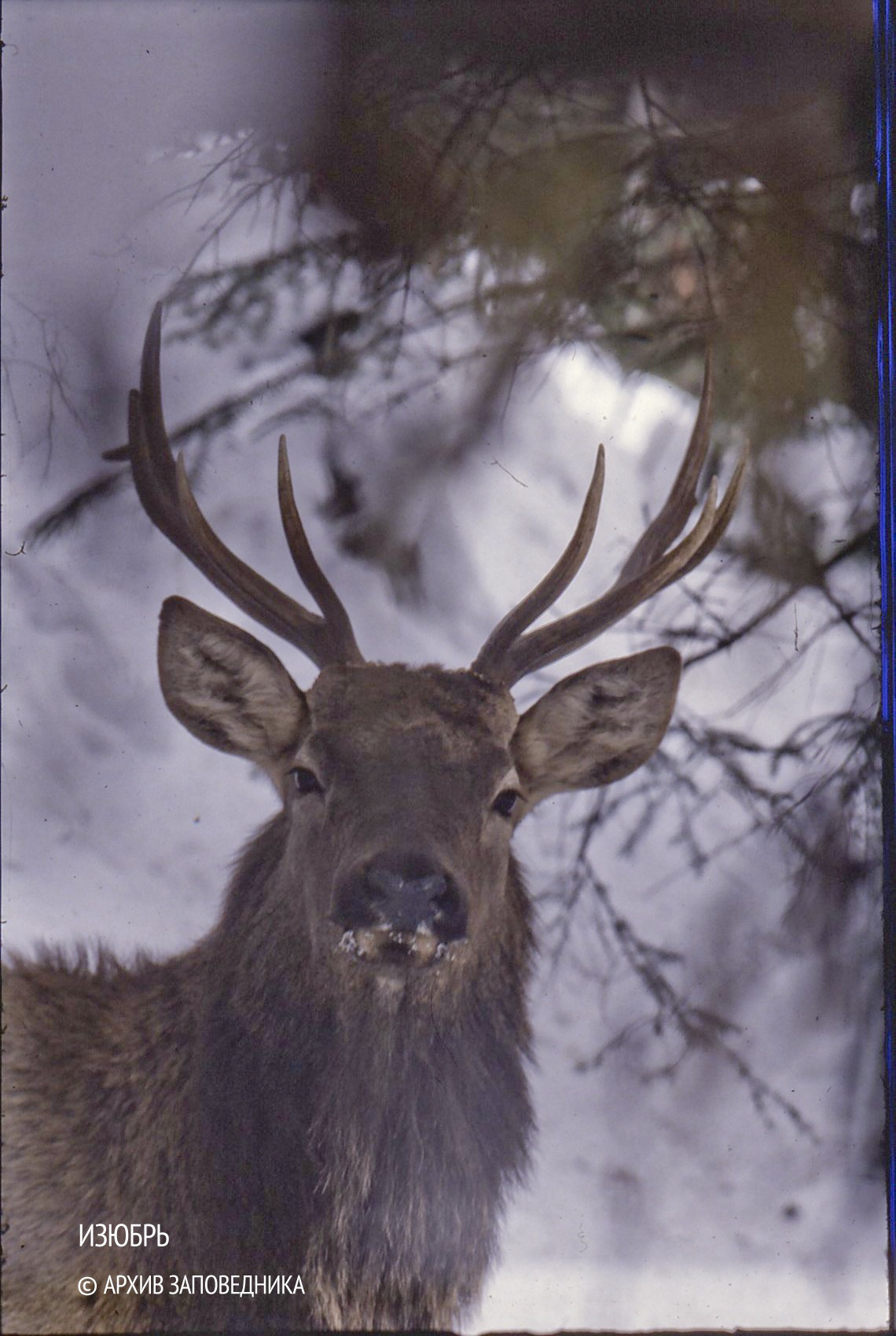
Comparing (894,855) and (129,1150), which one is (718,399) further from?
(129,1150)

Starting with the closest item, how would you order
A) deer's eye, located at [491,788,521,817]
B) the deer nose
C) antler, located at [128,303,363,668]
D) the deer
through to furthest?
the deer nose < the deer < deer's eye, located at [491,788,521,817] < antler, located at [128,303,363,668]

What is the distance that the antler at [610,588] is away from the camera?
3119mm

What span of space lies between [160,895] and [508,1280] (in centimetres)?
143

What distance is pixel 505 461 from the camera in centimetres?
339

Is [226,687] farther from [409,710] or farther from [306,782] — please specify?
[409,710]

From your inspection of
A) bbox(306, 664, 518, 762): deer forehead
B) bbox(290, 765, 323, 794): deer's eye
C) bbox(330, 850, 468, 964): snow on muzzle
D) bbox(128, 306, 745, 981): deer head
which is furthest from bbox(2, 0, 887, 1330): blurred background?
bbox(330, 850, 468, 964): snow on muzzle

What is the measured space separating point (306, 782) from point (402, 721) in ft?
0.96

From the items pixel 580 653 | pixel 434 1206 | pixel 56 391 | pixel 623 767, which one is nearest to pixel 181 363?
pixel 56 391

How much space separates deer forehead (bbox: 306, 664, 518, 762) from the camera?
285cm

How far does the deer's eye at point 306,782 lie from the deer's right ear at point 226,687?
136 millimetres

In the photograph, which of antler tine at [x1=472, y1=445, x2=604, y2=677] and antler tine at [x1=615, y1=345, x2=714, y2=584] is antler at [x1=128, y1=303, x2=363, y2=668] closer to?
antler tine at [x1=472, y1=445, x2=604, y2=677]

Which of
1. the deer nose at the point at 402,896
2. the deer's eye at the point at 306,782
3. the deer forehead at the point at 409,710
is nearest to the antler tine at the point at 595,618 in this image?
the deer forehead at the point at 409,710

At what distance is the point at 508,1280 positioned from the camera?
322 cm

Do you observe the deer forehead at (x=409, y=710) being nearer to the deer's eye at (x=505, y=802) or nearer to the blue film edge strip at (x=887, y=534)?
the deer's eye at (x=505, y=802)
